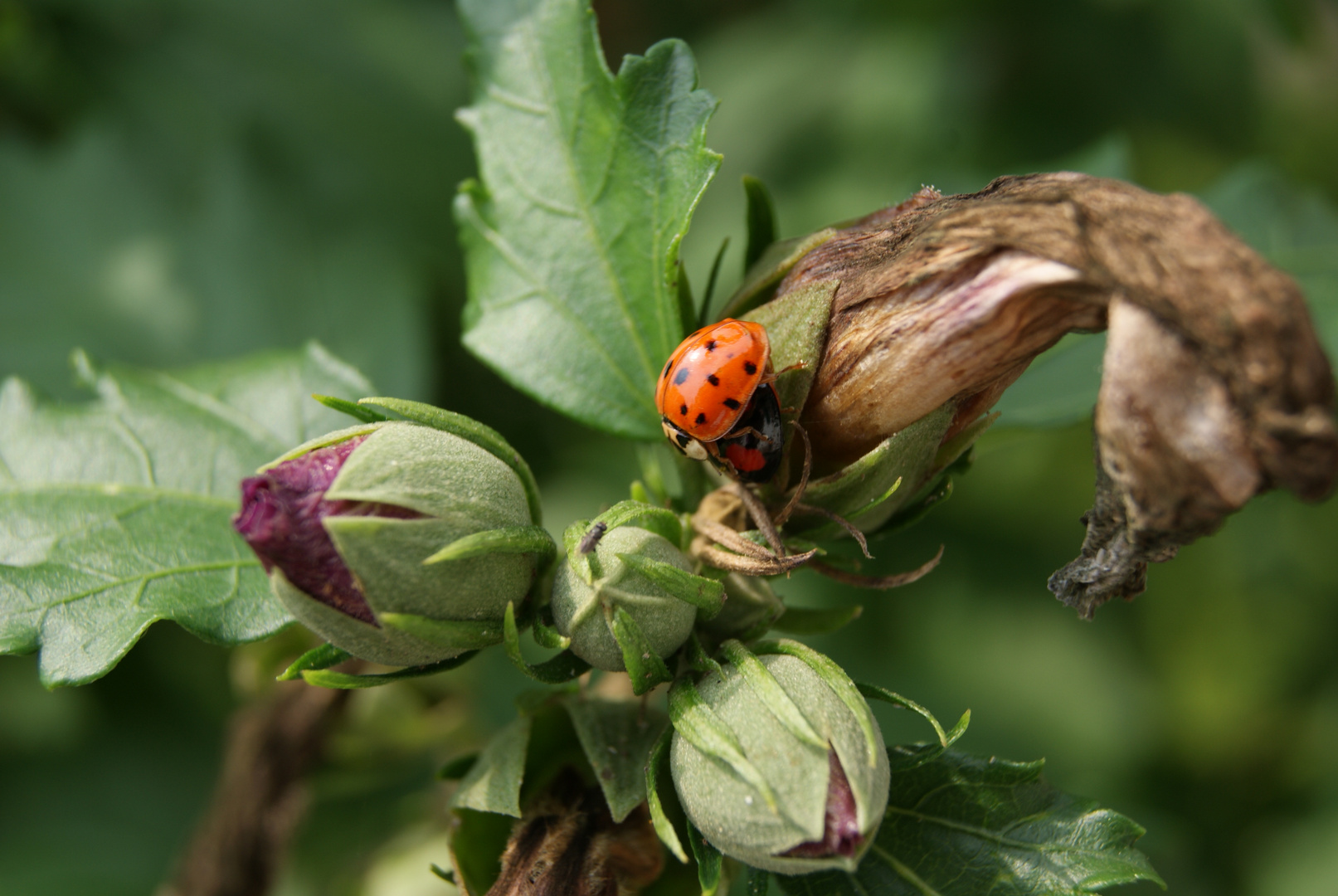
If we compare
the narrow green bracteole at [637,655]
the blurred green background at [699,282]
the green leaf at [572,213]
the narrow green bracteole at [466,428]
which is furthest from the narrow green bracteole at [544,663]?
the blurred green background at [699,282]

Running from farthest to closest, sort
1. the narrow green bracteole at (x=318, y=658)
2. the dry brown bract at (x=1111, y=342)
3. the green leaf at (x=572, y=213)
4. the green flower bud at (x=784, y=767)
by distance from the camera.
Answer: the green leaf at (x=572, y=213) → the narrow green bracteole at (x=318, y=658) → the green flower bud at (x=784, y=767) → the dry brown bract at (x=1111, y=342)

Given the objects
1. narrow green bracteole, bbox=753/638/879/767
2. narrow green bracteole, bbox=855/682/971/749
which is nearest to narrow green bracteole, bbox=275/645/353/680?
narrow green bracteole, bbox=753/638/879/767

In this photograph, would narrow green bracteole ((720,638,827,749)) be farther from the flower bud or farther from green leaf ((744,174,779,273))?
green leaf ((744,174,779,273))

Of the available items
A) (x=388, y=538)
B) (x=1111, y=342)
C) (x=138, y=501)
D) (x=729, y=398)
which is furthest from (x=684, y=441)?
(x=138, y=501)

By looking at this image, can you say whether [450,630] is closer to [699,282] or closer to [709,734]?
[709,734]

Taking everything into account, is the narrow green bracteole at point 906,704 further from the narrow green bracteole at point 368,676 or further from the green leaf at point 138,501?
the green leaf at point 138,501

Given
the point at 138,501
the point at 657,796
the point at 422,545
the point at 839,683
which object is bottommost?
the point at 657,796

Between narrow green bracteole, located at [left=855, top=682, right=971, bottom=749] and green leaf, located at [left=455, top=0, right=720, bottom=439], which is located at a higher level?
green leaf, located at [left=455, top=0, right=720, bottom=439]
